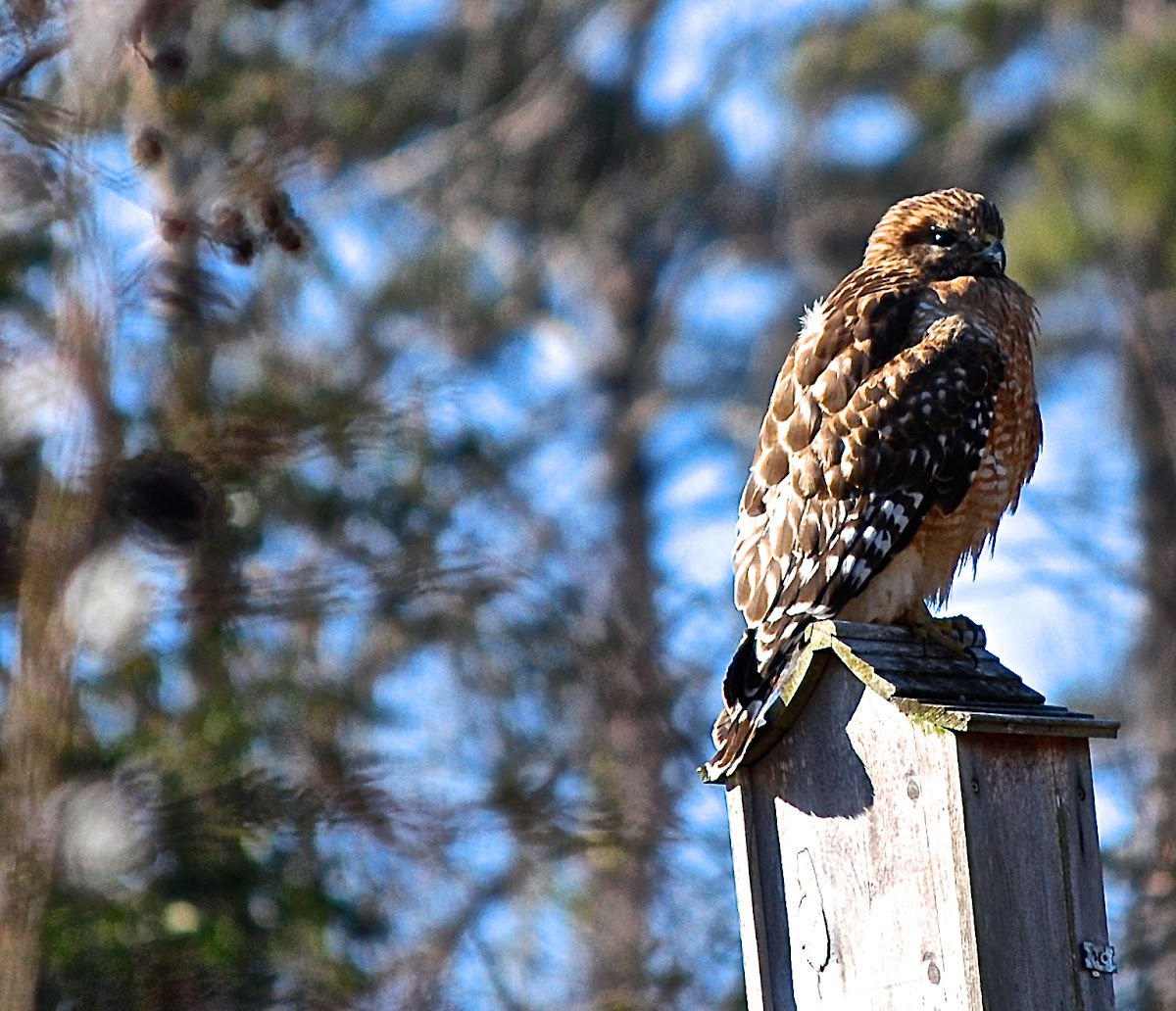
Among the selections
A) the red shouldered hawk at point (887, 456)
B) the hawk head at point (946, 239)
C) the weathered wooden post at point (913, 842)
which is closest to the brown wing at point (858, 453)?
the red shouldered hawk at point (887, 456)

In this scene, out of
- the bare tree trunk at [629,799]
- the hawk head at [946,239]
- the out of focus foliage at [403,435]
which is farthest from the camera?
the bare tree trunk at [629,799]

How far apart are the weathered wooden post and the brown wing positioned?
1035mm

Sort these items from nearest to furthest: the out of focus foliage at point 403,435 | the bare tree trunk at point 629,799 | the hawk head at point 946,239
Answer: the out of focus foliage at point 403,435 < the hawk head at point 946,239 < the bare tree trunk at point 629,799

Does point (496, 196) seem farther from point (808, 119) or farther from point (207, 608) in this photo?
point (207, 608)

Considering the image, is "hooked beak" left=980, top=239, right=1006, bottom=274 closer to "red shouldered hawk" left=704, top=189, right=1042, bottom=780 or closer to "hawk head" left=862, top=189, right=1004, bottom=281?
"hawk head" left=862, top=189, right=1004, bottom=281

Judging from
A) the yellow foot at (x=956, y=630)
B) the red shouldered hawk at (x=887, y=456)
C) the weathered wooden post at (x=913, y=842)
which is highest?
the red shouldered hawk at (x=887, y=456)

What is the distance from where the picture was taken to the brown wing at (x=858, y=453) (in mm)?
3906

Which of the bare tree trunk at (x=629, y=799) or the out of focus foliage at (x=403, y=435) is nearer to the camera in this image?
the out of focus foliage at (x=403, y=435)

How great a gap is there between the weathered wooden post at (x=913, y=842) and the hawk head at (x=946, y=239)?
1.88 metres

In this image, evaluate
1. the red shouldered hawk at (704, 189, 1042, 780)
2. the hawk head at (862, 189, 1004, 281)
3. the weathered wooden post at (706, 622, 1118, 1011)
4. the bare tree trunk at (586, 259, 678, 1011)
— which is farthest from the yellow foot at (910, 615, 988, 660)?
the bare tree trunk at (586, 259, 678, 1011)

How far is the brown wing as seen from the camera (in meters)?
3.91

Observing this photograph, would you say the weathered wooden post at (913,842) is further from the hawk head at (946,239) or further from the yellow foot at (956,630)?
the hawk head at (946,239)

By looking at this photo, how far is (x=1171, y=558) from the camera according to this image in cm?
1141

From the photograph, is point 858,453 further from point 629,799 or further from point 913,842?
point 629,799
